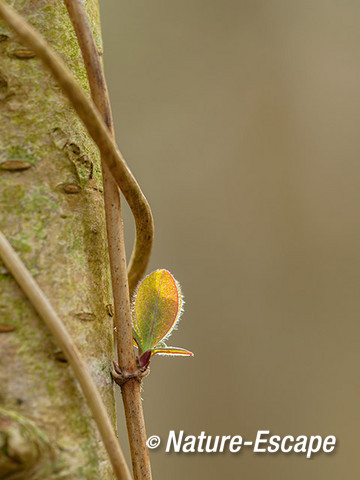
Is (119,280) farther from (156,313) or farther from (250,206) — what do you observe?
(250,206)

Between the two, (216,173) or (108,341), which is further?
(216,173)

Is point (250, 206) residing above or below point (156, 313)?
above

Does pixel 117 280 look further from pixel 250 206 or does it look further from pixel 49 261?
pixel 250 206

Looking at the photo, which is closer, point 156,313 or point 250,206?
point 156,313

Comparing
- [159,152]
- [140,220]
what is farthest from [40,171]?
[159,152]

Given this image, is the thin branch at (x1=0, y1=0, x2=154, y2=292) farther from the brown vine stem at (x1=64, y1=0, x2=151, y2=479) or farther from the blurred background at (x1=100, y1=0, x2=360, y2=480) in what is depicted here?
the blurred background at (x1=100, y1=0, x2=360, y2=480)

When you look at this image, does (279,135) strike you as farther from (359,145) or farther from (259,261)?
(259,261)

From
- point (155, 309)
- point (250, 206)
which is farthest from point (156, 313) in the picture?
point (250, 206)
